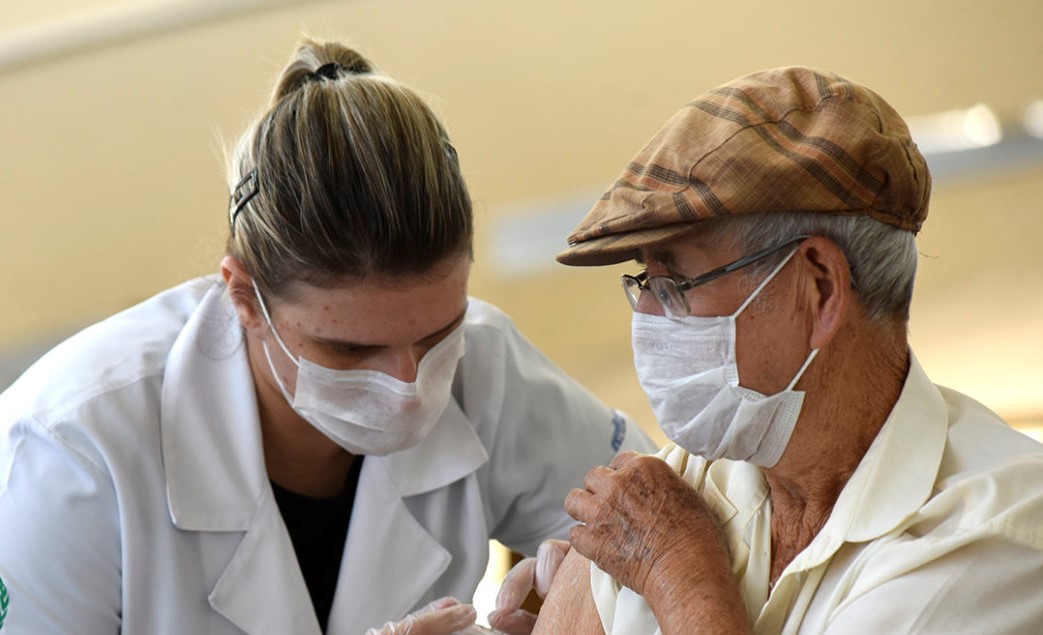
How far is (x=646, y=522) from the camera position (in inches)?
53.8

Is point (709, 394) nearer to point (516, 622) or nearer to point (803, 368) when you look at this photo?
point (803, 368)

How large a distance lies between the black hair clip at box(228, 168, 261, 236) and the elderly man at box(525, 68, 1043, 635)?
568 mm

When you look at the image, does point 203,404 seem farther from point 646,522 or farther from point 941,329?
point 941,329

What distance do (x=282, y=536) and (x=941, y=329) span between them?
313 centimetres

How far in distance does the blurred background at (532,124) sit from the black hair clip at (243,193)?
7.04 feet

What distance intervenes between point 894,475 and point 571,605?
1.56 feet

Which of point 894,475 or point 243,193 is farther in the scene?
point 243,193

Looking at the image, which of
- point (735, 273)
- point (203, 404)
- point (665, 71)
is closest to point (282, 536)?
point (203, 404)

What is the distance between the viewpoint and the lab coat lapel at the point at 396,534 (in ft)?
6.18

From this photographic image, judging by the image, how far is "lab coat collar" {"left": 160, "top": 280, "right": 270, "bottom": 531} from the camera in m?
1.82

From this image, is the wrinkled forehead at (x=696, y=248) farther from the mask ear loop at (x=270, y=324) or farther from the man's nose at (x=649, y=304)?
the mask ear loop at (x=270, y=324)

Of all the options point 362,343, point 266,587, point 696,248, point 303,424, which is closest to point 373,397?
point 362,343

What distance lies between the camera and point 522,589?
172 cm

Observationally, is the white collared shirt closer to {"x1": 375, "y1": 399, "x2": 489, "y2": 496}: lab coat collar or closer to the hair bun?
{"x1": 375, "y1": 399, "x2": 489, "y2": 496}: lab coat collar
